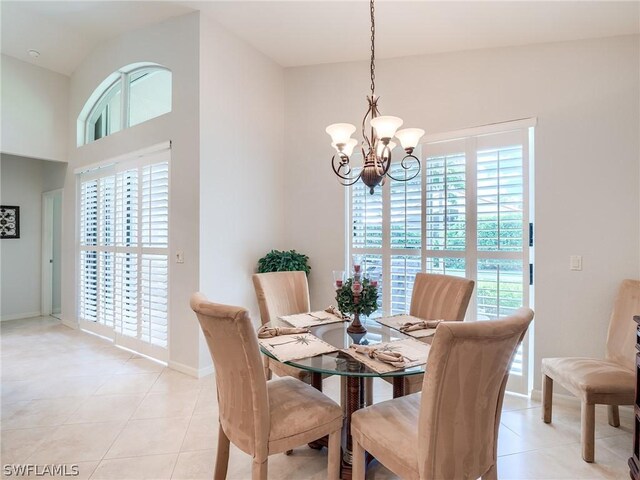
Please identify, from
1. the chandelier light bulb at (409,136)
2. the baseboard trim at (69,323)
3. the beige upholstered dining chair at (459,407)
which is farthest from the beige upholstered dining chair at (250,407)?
the baseboard trim at (69,323)

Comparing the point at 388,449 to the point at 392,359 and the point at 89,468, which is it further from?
the point at 89,468

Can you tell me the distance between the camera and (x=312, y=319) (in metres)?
2.25

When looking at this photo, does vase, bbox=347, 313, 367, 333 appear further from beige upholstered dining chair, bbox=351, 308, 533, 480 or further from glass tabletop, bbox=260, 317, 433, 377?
beige upholstered dining chair, bbox=351, 308, 533, 480

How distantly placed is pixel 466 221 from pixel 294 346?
6.89ft

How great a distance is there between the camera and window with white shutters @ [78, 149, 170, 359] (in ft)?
11.3

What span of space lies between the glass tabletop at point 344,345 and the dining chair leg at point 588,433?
3.51 feet

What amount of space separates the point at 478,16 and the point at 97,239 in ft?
16.0

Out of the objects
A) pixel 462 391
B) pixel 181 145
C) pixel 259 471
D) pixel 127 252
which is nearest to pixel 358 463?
pixel 259 471

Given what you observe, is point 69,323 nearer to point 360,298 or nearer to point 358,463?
point 360,298

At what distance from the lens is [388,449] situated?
52.4 inches

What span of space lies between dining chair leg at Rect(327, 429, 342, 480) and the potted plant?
2.09 meters

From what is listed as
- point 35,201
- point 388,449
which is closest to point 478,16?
point 388,449

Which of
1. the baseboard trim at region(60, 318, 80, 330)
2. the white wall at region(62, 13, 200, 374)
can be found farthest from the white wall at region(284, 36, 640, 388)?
the baseboard trim at region(60, 318, 80, 330)

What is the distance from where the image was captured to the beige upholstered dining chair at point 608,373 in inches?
77.5
